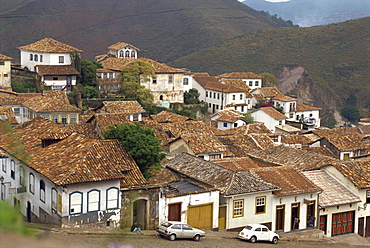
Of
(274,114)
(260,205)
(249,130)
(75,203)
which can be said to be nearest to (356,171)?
(260,205)

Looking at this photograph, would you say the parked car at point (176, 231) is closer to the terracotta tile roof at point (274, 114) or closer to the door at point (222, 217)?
the door at point (222, 217)

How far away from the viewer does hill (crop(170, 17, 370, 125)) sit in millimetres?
91375

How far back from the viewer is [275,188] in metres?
18.4

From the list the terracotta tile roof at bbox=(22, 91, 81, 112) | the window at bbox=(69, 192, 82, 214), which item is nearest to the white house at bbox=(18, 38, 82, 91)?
the terracotta tile roof at bbox=(22, 91, 81, 112)

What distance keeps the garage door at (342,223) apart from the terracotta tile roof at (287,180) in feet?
6.56

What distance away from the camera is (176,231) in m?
15.5

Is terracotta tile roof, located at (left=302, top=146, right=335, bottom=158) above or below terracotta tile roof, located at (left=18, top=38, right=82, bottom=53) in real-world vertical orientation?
below

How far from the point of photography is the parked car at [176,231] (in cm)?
1532

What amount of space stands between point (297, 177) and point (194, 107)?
3192cm

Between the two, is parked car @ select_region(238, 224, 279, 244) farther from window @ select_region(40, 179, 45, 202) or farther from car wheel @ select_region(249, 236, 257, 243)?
window @ select_region(40, 179, 45, 202)

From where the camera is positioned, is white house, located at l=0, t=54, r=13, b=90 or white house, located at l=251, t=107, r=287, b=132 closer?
white house, located at l=0, t=54, r=13, b=90

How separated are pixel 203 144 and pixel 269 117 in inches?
910

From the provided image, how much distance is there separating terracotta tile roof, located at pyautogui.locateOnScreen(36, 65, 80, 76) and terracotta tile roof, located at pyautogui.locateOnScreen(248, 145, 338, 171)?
22.8m

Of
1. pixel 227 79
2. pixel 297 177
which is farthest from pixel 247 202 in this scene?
pixel 227 79
